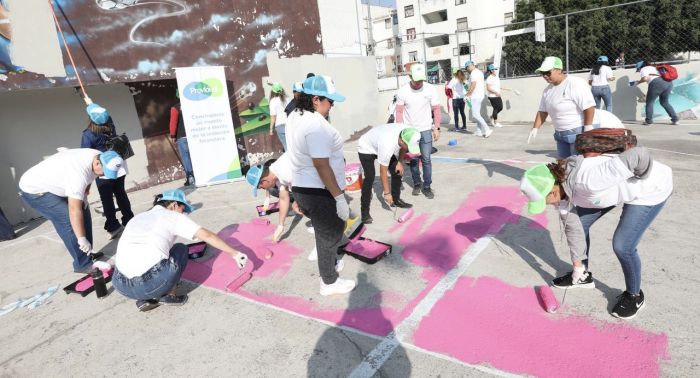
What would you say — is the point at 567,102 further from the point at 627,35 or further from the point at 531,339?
the point at 627,35

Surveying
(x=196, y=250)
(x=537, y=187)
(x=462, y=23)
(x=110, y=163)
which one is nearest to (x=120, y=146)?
Result: (x=110, y=163)

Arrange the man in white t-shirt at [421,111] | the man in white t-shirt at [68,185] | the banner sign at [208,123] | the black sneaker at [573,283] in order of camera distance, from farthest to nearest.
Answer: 1. the banner sign at [208,123]
2. the man in white t-shirt at [421,111]
3. the man in white t-shirt at [68,185]
4. the black sneaker at [573,283]

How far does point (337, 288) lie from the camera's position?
12.5 ft

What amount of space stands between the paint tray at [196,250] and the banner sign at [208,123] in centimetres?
365

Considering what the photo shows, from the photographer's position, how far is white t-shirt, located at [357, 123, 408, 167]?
4965mm

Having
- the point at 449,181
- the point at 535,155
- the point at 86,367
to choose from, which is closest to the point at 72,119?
the point at 86,367

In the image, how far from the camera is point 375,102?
13.6m

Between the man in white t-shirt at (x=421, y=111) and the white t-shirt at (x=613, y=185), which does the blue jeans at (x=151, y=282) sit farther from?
the man in white t-shirt at (x=421, y=111)

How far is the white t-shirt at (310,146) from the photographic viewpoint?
10.6ft

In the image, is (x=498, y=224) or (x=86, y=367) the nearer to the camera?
(x=86, y=367)

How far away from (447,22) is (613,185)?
1824 inches

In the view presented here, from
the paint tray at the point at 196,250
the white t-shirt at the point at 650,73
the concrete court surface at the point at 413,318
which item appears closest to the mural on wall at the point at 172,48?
the concrete court surface at the point at 413,318

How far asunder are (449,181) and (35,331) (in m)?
5.70

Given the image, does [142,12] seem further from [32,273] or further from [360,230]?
[360,230]
